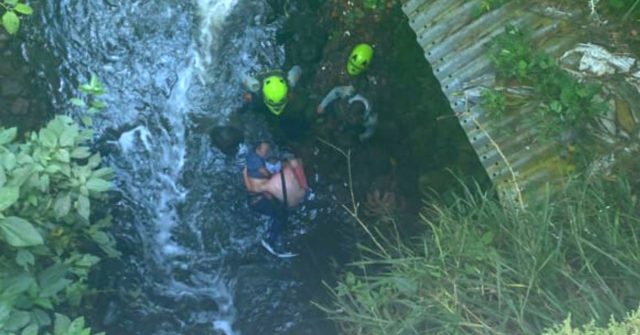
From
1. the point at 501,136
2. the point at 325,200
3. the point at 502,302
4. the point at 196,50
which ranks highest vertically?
the point at 196,50

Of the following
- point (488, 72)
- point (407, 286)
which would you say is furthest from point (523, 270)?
point (488, 72)

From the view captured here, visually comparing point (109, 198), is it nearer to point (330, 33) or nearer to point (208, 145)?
point (208, 145)

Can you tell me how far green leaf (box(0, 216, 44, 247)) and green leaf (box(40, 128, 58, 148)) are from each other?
57cm

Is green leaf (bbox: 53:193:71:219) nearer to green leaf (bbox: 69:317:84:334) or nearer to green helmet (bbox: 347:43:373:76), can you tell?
green leaf (bbox: 69:317:84:334)

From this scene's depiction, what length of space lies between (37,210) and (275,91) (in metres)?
2.46

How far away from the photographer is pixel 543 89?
14.3 feet

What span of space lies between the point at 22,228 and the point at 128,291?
2.61 metres

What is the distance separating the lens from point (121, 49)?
668 centimetres

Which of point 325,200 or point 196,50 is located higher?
point 196,50

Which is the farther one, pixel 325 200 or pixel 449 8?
pixel 325 200

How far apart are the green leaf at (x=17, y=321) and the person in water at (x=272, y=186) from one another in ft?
9.36

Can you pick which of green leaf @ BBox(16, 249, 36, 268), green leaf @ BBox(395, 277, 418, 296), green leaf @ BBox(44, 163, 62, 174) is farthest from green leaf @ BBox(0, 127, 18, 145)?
green leaf @ BBox(395, 277, 418, 296)

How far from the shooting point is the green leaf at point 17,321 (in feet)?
12.5

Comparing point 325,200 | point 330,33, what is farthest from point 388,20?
point 325,200
